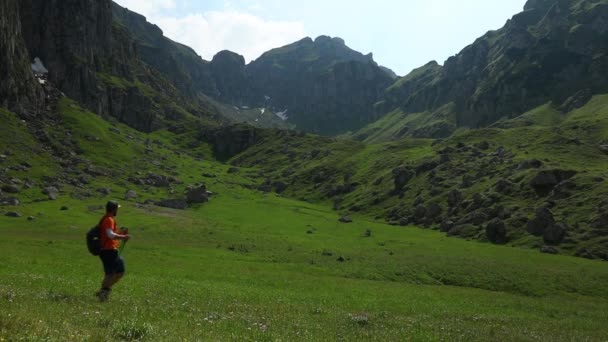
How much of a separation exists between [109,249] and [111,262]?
595 millimetres

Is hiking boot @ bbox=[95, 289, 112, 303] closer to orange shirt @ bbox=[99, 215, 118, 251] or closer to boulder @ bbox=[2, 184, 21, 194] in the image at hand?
orange shirt @ bbox=[99, 215, 118, 251]

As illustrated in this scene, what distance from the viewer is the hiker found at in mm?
20672

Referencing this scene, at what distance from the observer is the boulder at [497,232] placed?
116250 millimetres

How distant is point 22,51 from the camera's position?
198 meters

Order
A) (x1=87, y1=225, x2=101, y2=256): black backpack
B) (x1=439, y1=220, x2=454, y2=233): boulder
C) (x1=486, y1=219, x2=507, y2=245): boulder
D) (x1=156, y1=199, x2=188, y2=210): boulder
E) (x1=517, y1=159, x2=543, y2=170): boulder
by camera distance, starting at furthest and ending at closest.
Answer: (x1=517, y1=159, x2=543, y2=170): boulder < (x1=156, y1=199, x2=188, y2=210): boulder < (x1=439, y1=220, x2=454, y2=233): boulder < (x1=486, y1=219, x2=507, y2=245): boulder < (x1=87, y1=225, x2=101, y2=256): black backpack

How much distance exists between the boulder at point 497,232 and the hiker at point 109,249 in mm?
109363

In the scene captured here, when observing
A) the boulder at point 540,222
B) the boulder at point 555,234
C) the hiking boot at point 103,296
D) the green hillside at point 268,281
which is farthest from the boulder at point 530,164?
the hiking boot at point 103,296

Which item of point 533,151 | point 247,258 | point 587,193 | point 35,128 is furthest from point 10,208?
point 533,151

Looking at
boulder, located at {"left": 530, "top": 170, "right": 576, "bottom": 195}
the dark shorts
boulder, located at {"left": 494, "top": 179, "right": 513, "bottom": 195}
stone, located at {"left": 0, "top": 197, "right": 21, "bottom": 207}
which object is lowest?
stone, located at {"left": 0, "top": 197, "right": 21, "bottom": 207}

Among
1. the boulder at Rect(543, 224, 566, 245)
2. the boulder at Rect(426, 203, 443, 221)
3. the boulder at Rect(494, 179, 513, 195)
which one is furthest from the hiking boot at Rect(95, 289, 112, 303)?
the boulder at Rect(494, 179, 513, 195)

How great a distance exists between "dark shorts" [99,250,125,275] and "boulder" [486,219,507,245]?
109m

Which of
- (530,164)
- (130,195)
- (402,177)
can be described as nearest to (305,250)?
(130,195)

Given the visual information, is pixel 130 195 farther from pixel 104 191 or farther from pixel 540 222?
pixel 540 222

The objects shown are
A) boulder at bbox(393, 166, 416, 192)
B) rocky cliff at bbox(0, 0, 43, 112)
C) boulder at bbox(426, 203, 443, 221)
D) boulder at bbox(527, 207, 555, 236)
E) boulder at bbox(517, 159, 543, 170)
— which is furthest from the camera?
boulder at bbox(393, 166, 416, 192)
